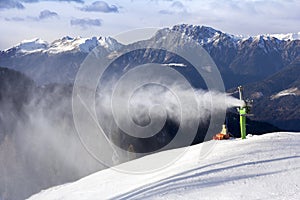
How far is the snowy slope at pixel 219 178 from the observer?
20.5 metres

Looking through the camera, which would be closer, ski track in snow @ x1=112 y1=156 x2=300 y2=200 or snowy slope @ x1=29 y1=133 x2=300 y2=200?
snowy slope @ x1=29 y1=133 x2=300 y2=200

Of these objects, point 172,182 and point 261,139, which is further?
point 261,139

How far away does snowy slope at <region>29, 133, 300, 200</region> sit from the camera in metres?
20.5

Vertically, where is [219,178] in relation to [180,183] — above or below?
above

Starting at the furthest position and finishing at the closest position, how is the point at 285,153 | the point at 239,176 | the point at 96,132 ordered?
the point at 96,132
the point at 285,153
the point at 239,176

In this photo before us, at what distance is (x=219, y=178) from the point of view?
73.7 ft

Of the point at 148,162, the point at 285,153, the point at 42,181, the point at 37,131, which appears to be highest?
the point at 285,153

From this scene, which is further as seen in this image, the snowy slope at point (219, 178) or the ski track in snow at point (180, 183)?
the ski track in snow at point (180, 183)

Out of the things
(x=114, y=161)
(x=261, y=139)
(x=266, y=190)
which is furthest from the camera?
(x=114, y=161)

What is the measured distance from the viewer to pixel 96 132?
102 m

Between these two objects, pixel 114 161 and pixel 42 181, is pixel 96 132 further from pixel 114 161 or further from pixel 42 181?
pixel 42 181

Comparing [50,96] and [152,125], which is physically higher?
[50,96]

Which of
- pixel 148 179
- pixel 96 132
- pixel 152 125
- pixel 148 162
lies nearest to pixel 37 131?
pixel 96 132

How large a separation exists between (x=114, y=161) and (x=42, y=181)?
1618cm
